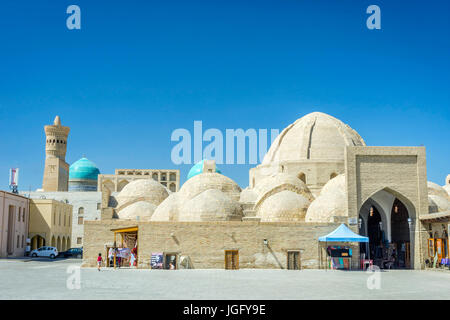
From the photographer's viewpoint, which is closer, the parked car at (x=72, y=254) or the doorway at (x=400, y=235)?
the doorway at (x=400, y=235)

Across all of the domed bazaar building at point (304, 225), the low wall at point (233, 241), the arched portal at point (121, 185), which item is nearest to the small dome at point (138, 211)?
the domed bazaar building at point (304, 225)

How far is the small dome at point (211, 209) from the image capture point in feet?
93.5

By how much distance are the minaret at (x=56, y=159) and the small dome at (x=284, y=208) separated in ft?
113

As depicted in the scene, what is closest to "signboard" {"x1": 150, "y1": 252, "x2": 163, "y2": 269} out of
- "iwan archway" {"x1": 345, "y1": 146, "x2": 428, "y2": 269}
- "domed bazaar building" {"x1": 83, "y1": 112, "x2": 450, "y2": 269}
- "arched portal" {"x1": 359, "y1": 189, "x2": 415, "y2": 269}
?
"domed bazaar building" {"x1": 83, "y1": 112, "x2": 450, "y2": 269}

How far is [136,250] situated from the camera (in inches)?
1018

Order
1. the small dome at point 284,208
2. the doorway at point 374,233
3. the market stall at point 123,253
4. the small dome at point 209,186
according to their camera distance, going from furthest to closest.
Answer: the small dome at point 209,186 → the doorway at point 374,233 → the small dome at point 284,208 → the market stall at point 123,253

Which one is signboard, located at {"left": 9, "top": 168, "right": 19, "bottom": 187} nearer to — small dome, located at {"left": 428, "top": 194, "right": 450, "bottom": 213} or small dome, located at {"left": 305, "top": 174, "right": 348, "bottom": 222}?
A: small dome, located at {"left": 305, "top": 174, "right": 348, "bottom": 222}

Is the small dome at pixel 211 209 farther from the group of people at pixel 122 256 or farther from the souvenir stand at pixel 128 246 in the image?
the group of people at pixel 122 256

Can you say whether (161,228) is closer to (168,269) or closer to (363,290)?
(168,269)

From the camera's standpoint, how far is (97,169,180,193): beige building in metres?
59.1

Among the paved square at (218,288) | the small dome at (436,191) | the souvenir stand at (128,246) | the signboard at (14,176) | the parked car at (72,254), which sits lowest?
the parked car at (72,254)
